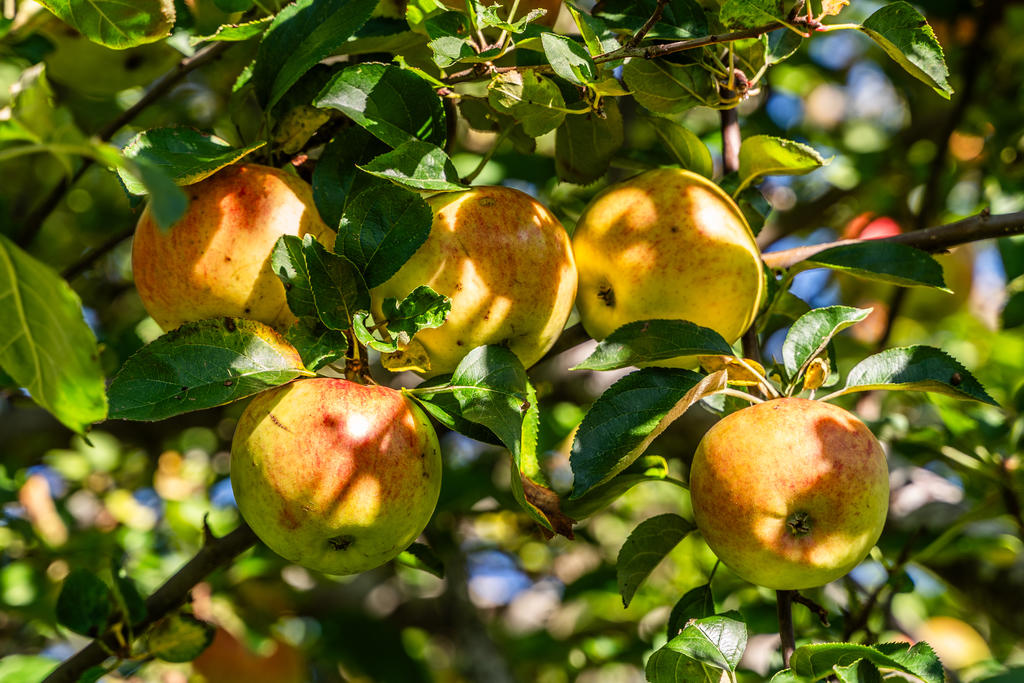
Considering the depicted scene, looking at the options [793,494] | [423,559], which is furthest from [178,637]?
[793,494]

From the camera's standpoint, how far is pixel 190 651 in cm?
135

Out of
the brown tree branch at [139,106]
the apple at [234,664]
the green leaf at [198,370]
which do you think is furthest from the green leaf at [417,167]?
the apple at [234,664]

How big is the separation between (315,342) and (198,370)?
0.41 ft

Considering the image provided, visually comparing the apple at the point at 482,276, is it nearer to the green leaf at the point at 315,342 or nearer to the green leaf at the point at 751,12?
the green leaf at the point at 315,342

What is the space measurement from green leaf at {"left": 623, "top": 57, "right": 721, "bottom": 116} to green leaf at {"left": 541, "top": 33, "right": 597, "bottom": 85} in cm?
12

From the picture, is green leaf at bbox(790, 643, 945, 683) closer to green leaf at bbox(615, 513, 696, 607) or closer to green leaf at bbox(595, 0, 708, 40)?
green leaf at bbox(615, 513, 696, 607)

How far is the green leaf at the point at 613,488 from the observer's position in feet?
3.41

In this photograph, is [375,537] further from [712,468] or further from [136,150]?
[136,150]

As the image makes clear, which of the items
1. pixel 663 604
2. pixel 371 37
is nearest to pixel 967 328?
pixel 663 604

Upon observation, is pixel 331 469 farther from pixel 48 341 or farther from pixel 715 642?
pixel 715 642

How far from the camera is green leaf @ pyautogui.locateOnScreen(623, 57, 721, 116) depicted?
43.6 inches

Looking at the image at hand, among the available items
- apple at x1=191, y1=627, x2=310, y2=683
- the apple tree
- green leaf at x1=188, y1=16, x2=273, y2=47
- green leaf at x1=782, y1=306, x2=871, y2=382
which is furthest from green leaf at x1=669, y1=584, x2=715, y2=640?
apple at x1=191, y1=627, x2=310, y2=683

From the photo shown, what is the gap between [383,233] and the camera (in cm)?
95

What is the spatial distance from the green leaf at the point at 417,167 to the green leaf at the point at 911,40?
1.62 ft
